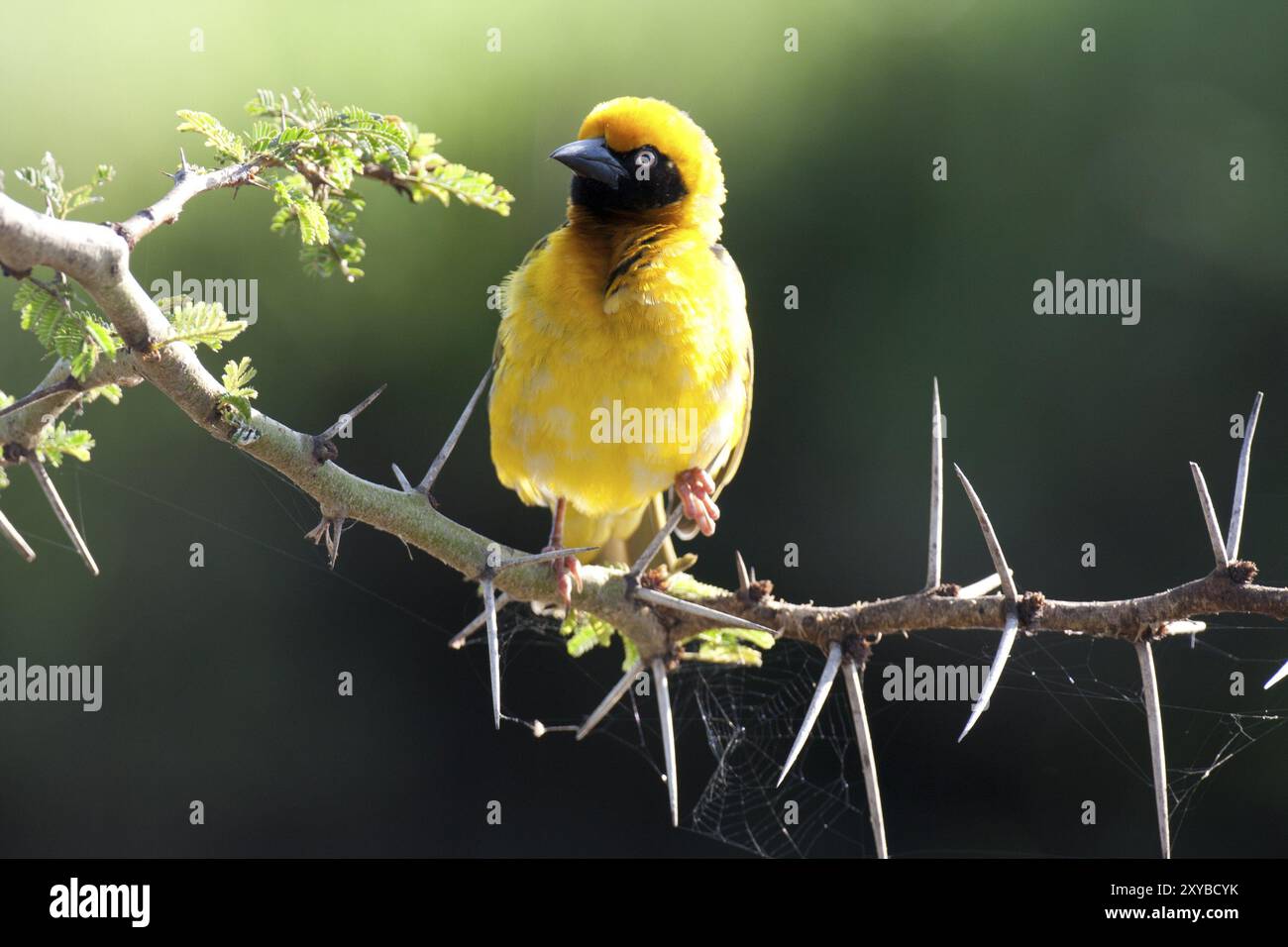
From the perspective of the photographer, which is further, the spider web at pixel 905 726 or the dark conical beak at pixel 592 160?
the spider web at pixel 905 726

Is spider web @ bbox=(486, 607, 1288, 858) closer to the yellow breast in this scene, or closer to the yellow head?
the yellow breast

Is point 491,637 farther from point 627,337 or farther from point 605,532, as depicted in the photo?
point 605,532

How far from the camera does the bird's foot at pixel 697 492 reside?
2.99m

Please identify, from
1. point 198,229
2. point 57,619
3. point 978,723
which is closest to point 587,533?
point 978,723

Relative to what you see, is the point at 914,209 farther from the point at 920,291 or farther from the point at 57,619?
the point at 57,619

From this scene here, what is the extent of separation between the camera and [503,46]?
456cm

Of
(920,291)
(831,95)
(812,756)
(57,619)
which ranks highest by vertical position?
(831,95)

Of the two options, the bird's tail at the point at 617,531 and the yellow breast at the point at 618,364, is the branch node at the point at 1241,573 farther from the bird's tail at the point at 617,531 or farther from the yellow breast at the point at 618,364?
the bird's tail at the point at 617,531

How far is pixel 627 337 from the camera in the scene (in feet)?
9.20

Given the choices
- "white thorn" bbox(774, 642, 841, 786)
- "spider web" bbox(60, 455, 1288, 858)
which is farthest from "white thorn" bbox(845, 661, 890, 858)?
"spider web" bbox(60, 455, 1288, 858)

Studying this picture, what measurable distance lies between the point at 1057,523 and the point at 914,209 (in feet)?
4.09

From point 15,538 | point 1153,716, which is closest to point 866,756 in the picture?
point 1153,716

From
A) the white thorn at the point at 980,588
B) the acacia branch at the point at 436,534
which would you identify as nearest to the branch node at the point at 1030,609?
the acacia branch at the point at 436,534

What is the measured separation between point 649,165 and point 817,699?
1642 millimetres
